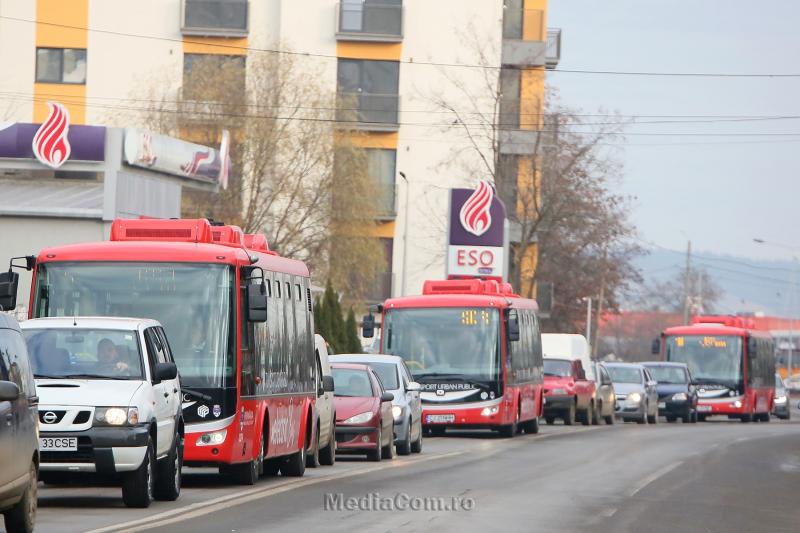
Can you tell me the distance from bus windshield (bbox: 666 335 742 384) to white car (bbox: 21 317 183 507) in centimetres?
4420

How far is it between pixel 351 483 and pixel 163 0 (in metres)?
51.6

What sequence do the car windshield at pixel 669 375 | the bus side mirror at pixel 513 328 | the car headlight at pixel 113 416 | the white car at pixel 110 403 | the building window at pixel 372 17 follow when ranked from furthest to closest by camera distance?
the building window at pixel 372 17
the car windshield at pixel 669 375
the bus side mirror at pixel 513 328
the car headlight at pixel 113 416
the white car at pixel 110 403

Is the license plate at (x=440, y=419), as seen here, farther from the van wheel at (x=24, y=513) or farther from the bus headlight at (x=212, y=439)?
the van wheel at (x=24, y=513)

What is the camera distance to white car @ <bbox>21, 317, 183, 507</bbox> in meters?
15.7

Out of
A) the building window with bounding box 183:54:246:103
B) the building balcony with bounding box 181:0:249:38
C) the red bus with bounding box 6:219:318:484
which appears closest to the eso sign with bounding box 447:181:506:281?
the building window with bounding box 183:54:246:103

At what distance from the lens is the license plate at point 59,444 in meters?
15.7

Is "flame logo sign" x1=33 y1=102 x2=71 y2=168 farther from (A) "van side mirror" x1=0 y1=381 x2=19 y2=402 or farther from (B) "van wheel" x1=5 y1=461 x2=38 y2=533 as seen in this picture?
(A) "van side mirror" x1=0 y1=381 x2=19 y2=402

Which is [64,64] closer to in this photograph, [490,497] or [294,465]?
[294,465]

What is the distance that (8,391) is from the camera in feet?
39.2

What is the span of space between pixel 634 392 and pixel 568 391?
264 inches

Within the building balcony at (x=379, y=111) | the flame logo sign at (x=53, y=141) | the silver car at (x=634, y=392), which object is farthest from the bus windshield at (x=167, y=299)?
the building balcony at (x=379, y=111)

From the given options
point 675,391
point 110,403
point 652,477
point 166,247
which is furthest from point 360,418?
point 675,391

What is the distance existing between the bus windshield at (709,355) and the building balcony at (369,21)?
56.4 ft

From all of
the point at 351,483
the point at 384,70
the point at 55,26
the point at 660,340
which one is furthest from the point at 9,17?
the point at 351,483
